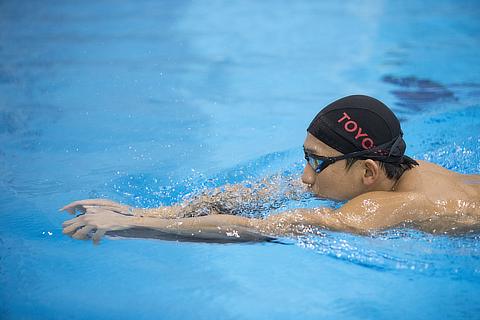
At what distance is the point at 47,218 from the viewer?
178 inches

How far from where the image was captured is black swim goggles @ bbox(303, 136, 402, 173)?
368 centimetres

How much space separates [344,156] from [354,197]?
264 millimetres

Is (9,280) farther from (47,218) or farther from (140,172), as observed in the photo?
(140,172)

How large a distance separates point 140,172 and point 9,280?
1.79 meters

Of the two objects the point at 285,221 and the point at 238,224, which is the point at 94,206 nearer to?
the point at 238,224

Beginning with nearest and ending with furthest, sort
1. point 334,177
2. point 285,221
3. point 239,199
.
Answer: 1. point 285,221
2. point 334,177
3. point 239,199

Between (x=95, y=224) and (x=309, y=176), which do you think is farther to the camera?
(x=309, y=176)

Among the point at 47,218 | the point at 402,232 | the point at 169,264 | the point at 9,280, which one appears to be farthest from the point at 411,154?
the point at 9,280

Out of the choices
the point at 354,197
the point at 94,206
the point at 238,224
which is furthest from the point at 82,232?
the point at 354,197

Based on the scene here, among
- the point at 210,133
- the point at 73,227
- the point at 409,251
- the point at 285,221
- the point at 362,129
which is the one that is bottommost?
the point at 210,133

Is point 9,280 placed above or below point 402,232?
below

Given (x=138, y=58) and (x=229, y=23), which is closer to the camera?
(x=138, y=58)

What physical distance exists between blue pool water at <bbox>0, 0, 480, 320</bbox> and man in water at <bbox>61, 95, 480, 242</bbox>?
7.1 inches

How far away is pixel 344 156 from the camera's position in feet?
12.2
